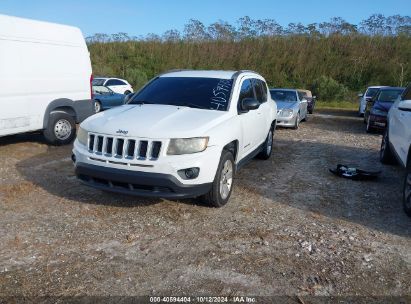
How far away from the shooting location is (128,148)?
179 inches

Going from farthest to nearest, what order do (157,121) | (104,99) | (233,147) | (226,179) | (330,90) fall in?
(330,90)
(104,99)
(233,147)
(226,179)
(157,121)

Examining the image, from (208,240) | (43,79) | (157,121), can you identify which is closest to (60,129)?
(43,79)

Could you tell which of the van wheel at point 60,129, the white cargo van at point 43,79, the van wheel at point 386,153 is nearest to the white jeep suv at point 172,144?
the white cargo van at point 43,79

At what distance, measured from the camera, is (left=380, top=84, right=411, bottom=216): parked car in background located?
5133 mm

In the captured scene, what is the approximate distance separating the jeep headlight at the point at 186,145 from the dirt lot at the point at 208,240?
86 centimetres

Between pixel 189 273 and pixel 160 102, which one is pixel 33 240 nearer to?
pixel 189 273

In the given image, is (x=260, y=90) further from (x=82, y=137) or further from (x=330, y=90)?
(x=330, y=90)

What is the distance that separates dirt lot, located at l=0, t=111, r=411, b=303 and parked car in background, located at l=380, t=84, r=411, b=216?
388 mm

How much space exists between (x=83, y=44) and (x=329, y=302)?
7829mm

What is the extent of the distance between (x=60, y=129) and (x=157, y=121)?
4625mm

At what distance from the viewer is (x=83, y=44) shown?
8.97m

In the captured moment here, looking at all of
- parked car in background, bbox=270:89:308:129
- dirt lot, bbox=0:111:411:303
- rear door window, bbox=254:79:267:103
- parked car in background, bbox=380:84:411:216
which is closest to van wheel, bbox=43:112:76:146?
dirt lot, bbox=0:111:411:303

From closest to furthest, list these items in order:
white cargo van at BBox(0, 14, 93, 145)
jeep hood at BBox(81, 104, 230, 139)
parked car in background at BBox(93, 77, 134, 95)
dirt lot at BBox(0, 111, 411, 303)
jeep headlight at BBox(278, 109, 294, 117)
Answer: dirt lot at BBox(0, 111, 411, 303), jeep hood at BBox(81, 104, 230, 139), white cargo van at BBox(0, 14, 93, 145), jeep headlight at BBox(278, 109, 294, 117), parked car in background at BBox(93, 77, 134, 95)

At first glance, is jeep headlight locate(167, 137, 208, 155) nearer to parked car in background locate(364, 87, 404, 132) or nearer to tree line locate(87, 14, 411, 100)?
parked car in background locate(364, 87, 404, 132)
